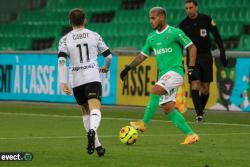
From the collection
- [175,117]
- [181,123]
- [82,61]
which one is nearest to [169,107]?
[175,117]

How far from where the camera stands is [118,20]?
104ft

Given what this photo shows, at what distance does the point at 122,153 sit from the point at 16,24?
22367mm

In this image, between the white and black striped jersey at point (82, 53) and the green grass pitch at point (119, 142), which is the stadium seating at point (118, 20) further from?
the white and black striped jersey at point (82, 53)

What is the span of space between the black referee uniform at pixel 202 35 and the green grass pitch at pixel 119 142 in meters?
1.07

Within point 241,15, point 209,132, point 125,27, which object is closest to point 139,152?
point 209,132

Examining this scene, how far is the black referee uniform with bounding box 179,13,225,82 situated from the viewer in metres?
18.8

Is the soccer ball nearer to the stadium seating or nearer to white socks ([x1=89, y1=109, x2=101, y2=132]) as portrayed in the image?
white socks ([x1=89, y1=109, x2=101, y2=132])

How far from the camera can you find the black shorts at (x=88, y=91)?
12086mm

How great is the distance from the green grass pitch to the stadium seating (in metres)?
6.67

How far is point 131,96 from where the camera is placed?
77.9 ft

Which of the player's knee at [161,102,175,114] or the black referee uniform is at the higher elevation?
the black referee uniform

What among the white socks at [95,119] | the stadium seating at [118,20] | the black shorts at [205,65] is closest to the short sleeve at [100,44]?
the white socks at [95,119]
